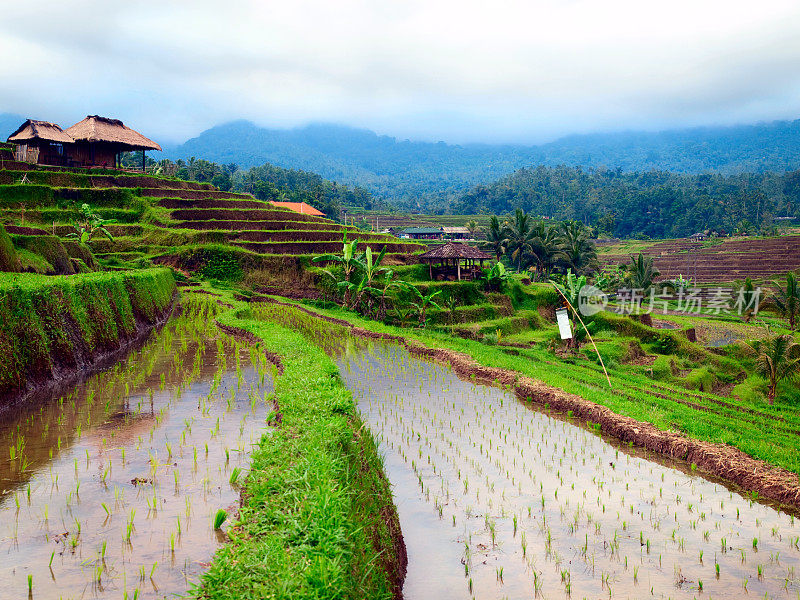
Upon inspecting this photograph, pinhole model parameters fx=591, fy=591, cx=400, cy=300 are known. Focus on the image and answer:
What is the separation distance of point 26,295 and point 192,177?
188 feet

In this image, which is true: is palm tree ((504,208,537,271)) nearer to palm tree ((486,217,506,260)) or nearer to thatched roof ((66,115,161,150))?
palm tree ((486,217,506,260))

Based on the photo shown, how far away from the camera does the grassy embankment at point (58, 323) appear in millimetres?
7410

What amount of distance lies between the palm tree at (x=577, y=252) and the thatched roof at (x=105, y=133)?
25.4 meters

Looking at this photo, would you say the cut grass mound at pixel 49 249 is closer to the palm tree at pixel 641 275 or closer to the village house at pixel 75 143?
the village house at pixel 75 143

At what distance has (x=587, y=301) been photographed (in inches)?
674

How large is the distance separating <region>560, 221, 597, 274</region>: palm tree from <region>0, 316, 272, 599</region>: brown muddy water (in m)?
31.6

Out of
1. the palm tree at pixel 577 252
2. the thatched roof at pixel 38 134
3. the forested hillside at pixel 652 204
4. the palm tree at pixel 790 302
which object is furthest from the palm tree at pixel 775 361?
the forested hillside at pixel 652 204

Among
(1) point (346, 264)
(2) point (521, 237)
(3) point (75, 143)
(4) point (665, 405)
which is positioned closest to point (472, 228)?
(2) point (521, 237)

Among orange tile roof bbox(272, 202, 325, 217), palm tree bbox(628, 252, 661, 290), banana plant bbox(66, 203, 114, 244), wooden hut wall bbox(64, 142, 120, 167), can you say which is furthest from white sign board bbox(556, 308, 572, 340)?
orange tile roof bbox(272, 202, 325, 217)

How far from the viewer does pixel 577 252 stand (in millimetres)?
37344

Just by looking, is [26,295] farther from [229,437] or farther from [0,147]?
[0,147]

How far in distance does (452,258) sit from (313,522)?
22085 mm

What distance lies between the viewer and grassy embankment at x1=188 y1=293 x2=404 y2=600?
2.99 m

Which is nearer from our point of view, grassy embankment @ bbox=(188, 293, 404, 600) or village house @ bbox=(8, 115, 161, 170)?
grassy embankment @ bbox=(188, 293, 404, 600)
